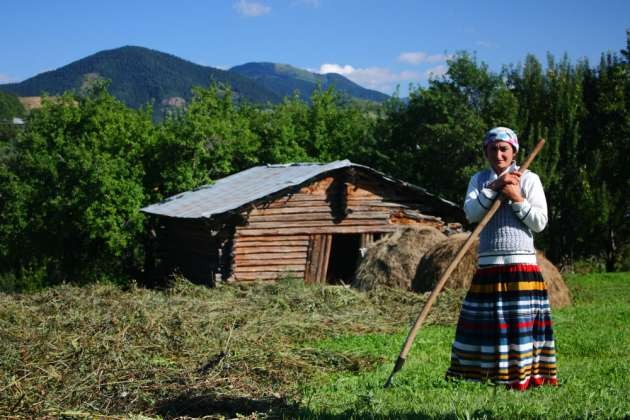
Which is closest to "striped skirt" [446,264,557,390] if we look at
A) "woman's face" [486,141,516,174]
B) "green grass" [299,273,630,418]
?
"green grass" [299,273,630,418]

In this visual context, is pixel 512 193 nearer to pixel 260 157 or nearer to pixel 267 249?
pixel 267 249

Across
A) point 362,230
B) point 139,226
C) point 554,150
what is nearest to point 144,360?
point 362,230

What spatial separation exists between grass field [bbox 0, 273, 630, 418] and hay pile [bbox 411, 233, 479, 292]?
1553 mm

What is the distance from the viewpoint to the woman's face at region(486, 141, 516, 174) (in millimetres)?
5797

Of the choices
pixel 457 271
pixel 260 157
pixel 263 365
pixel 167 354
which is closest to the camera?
pixel 263 365

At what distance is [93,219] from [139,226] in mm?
1320

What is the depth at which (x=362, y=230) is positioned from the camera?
65.1 feet

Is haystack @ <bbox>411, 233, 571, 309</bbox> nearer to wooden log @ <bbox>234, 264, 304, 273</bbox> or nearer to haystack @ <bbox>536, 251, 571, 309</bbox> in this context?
haystack @ <bbox>536, 251, 571, 309</bbox>

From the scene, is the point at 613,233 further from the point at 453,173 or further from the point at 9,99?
the point at 9,99

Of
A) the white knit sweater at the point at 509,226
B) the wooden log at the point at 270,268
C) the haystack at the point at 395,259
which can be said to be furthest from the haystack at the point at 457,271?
the white knit sweater at the point at 509,226

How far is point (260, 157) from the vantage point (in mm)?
28203

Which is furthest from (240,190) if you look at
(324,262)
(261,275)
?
(324,262)

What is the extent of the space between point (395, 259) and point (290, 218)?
417 cm

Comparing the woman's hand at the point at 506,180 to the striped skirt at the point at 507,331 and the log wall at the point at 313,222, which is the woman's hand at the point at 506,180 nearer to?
the striped skirt at the point at 507,331
